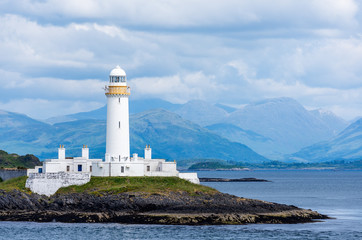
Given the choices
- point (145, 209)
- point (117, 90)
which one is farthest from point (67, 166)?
point (145, 209)

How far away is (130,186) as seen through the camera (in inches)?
2965

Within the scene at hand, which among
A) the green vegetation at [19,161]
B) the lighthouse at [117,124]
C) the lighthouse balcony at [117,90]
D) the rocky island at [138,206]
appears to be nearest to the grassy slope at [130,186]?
the rocky island at [138,206]

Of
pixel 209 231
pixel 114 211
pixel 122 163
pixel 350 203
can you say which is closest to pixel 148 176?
pixel 122 163

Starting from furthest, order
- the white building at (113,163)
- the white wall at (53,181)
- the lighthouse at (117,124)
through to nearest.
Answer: the lighthouse at (117,124) → the white building at (113,163) → the white wall at (53,181)

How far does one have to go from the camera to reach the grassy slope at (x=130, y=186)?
245 ft

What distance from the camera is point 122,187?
75000mm

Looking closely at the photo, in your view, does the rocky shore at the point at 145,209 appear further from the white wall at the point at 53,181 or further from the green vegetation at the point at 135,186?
the white wall at the point at 53,181

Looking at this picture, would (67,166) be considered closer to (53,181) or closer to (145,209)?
(53,181)

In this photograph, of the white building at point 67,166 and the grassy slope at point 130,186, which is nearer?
the grassy slope at point 130,186

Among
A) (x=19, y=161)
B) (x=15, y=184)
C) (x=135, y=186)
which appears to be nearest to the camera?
(x=135, y=186)

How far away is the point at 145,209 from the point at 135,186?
4.58m

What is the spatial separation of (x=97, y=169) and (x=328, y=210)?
29.1 metres

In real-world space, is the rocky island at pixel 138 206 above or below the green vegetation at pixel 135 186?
below

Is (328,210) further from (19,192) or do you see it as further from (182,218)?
(19,192)
